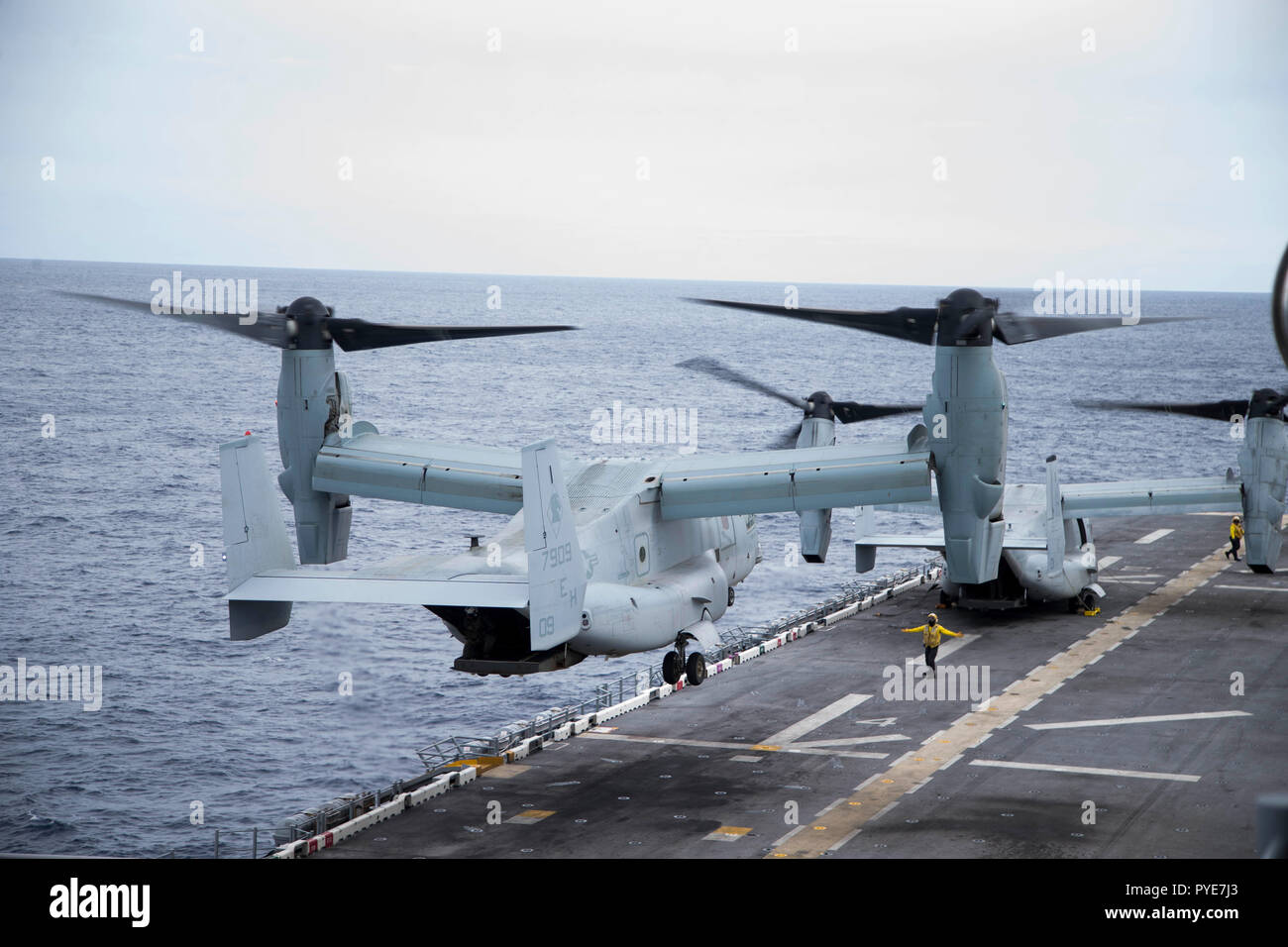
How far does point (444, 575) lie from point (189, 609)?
149ft

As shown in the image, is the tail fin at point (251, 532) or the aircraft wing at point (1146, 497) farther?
the aircraft wing at point (1146, 497)

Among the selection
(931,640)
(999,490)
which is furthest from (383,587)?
(931,640)

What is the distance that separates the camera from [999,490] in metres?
23.5

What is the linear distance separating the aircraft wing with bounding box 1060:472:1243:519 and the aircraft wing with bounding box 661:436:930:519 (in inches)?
1001

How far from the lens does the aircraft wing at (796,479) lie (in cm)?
2488

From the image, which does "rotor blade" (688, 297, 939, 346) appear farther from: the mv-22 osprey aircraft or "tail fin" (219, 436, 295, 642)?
"tail fin" (219, 436, 295, 642)

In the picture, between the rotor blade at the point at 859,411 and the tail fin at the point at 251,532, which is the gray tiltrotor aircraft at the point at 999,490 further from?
the tail fin at the point at 251,532

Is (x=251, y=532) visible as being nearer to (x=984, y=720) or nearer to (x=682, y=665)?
(x=682, y=665)

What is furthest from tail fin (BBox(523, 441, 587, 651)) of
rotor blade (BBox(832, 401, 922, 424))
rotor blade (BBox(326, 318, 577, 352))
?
rotor blade (BBox(832, 401, 922, 424))

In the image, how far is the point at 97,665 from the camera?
177 feet

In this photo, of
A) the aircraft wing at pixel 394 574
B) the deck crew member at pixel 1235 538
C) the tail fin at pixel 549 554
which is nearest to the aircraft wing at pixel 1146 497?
the deck crew member at pixel 1235 538

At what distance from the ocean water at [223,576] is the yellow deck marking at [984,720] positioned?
10.4 m

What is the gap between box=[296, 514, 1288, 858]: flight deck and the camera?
27469 millimetres

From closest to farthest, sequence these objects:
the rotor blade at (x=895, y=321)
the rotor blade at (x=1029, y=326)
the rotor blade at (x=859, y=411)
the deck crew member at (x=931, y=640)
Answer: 1. the rotor blade at (x=895, y=321)
2. the rotor blade at (x=1029, y=326)
3. the rotor blade at (x=859, y=411)
4. the deck crew member at (x=931, y=640)
